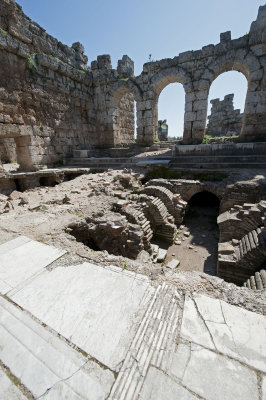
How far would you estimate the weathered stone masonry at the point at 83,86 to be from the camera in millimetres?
7562

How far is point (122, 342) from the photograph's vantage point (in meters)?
1.33

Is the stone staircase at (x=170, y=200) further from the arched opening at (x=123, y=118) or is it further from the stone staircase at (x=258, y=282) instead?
the arched opening at (x=123, y=118)

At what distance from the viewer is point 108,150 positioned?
457 inches

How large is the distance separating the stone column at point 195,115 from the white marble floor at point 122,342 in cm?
918

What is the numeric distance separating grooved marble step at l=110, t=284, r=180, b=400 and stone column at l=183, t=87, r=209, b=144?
365 inches

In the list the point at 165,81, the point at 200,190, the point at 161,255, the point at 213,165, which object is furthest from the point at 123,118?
the point at 161,255

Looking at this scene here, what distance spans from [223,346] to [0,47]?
10983 millimetres

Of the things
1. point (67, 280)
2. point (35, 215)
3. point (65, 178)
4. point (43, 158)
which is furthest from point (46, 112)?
point (67, 280)

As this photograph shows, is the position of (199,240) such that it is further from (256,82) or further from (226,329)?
(256,82)

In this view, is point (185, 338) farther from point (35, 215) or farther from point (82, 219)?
point (35, 215)

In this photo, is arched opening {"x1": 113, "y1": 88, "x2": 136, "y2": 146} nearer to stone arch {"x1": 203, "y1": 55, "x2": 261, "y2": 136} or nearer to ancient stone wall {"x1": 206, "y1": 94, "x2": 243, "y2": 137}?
stone arch {"x1": 203, "y1": 55, "x2": 261, "y2": 136}

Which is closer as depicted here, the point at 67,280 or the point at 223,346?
the point at 223,346

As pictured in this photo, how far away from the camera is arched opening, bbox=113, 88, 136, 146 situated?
11.6 m

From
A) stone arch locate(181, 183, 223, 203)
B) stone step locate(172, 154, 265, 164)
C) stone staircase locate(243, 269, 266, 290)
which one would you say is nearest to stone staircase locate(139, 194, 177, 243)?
stone arch locate(181, 183, 223, 203)
